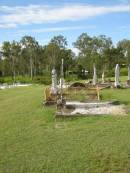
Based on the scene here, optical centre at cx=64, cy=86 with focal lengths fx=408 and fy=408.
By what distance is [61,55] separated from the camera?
76.9 meters

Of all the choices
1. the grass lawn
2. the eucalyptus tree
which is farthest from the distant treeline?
the grass lawn

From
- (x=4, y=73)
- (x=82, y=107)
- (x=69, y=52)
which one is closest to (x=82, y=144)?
(x=82, y=107)

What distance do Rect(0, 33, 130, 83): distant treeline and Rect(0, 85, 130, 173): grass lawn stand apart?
57.6 meters

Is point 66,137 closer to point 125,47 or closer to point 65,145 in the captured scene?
point 65,145

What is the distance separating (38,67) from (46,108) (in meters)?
68.0

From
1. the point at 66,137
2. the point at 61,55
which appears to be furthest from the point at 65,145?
the point at 61,55

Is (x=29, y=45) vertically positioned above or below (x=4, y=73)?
above

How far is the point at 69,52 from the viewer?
7900 centimetres

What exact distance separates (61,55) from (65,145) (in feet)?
220

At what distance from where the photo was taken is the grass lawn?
841 centimetres

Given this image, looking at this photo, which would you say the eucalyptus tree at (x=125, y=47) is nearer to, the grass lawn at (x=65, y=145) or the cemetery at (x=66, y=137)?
the cemetery at (x=66, y=137)

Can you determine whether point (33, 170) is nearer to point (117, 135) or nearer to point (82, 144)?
point (82, 144)

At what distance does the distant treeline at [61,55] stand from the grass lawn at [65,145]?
57.6 metres

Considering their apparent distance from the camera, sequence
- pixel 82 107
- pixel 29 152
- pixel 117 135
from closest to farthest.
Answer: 1. pixel 29 152
2. pixel 117 135
3. pixel 82 107
